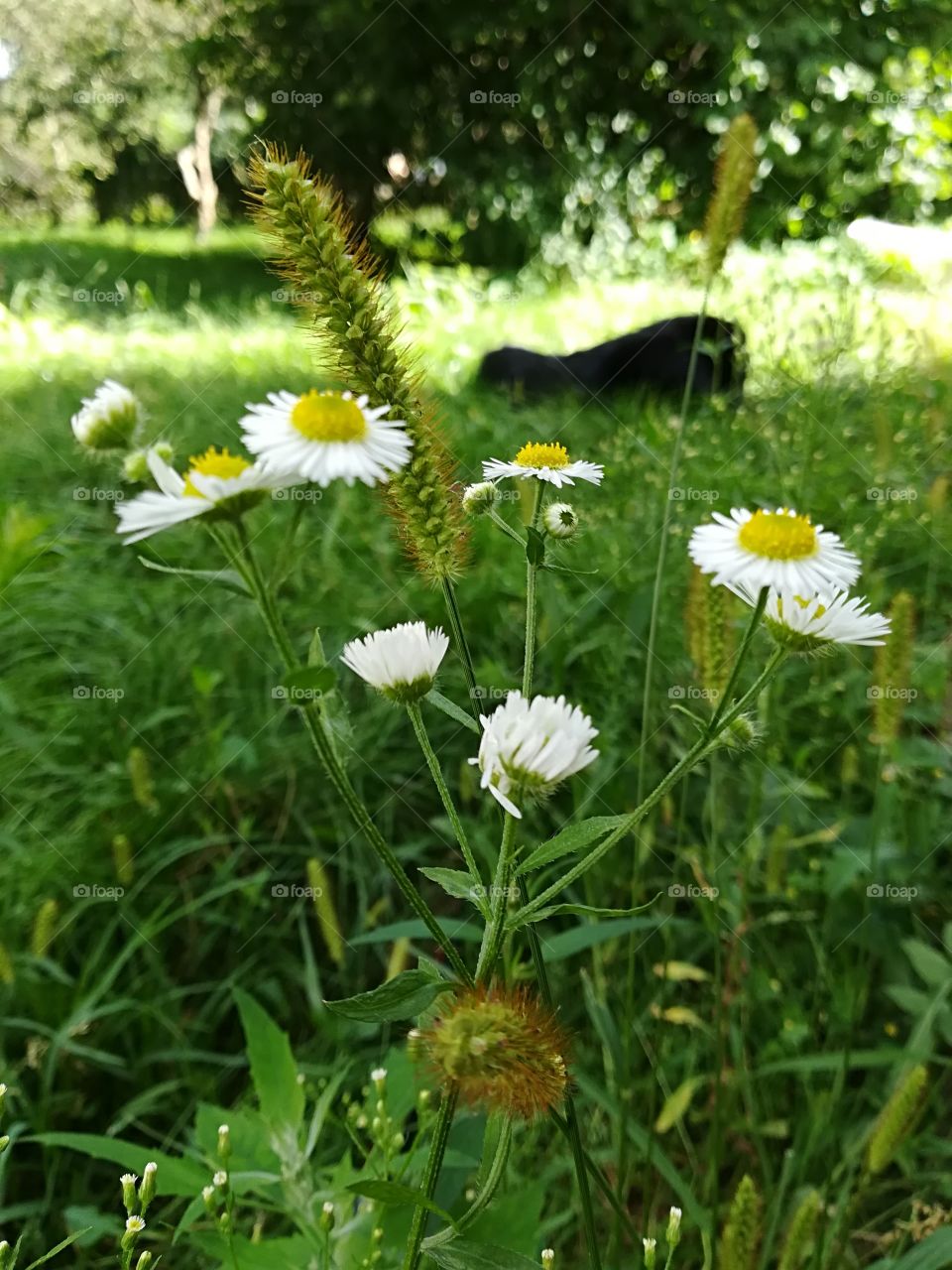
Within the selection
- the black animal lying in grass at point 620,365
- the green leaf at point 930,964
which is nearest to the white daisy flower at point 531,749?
the green leaf at point 930,964

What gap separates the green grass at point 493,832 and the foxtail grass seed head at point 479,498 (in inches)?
15.7

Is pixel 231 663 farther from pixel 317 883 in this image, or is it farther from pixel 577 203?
pixel 577 203

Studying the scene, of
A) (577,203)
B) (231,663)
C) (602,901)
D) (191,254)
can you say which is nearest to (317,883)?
(602,901)

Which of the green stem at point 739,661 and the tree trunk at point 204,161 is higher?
the tree trunk at point 204,161

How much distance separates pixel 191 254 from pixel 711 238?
7685 mm

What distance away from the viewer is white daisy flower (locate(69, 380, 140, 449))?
0.62 m

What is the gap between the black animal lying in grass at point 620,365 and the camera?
311cm

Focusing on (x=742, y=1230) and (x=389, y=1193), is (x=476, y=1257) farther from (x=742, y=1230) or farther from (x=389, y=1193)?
(x=742, y=1230)

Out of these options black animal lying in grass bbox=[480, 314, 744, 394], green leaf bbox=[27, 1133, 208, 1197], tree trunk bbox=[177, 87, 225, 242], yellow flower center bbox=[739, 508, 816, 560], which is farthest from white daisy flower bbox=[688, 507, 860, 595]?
tree trunk bbox=[177, 87, 225, 242]

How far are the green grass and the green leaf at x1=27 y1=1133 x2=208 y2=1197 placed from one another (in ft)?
0.90

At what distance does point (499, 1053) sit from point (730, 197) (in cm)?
88

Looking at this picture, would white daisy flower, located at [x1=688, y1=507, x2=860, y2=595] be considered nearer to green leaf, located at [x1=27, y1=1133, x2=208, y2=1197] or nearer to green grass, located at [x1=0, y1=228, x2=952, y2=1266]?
green grass, located at [x1=0, y1=228, x2=952, y2=1266]

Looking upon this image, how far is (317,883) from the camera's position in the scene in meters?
1.15

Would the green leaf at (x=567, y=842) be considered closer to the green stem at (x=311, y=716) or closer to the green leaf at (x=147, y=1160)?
the green stem at (x=311, y=716)
